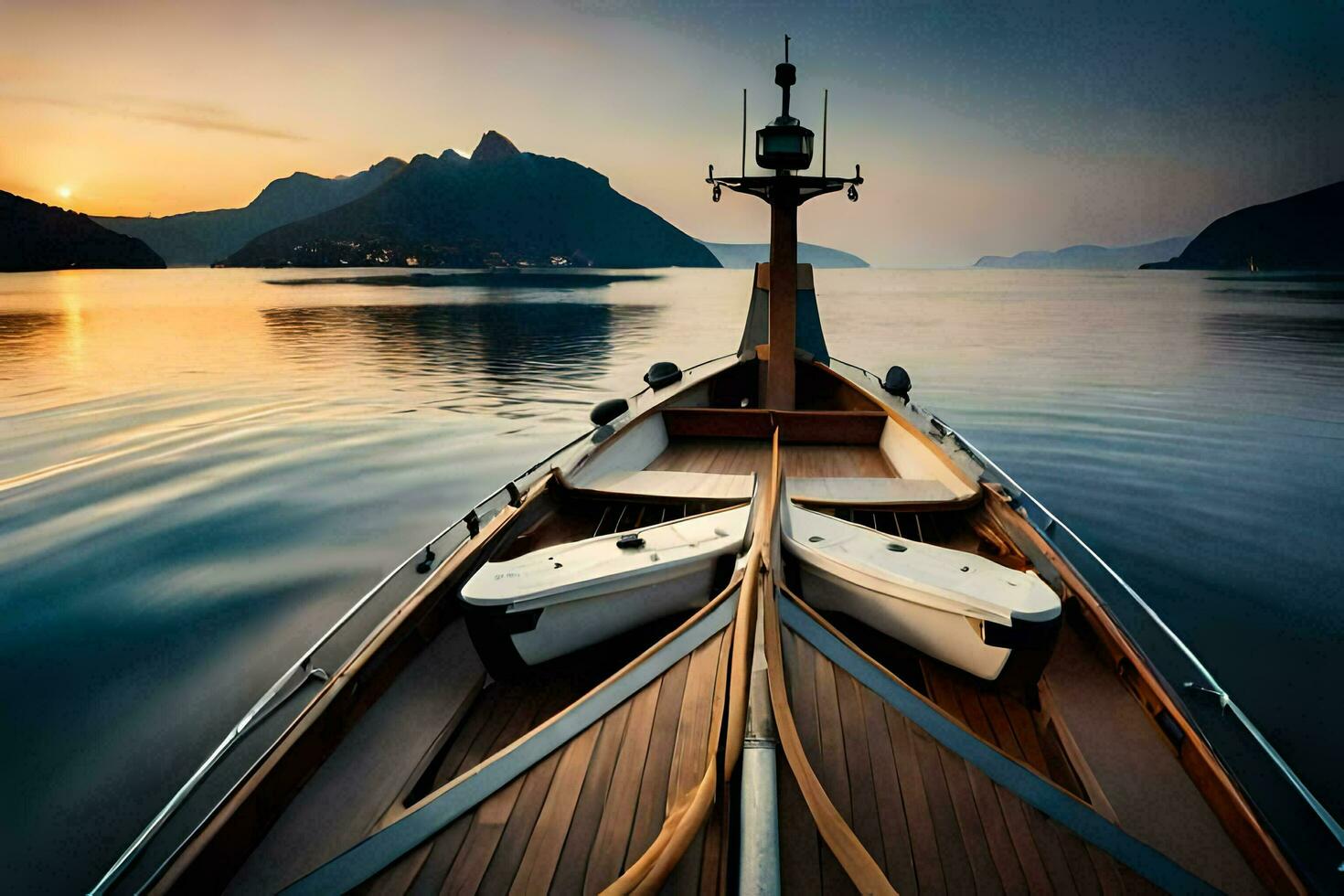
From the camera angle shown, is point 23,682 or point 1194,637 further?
point 1194,637

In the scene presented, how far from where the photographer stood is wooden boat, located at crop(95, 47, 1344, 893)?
2430 mm

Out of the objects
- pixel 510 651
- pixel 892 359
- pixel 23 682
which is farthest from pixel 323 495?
pixel 892 359

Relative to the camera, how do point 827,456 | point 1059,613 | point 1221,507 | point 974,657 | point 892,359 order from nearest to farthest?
point 1059,613 → point 974,657 → point 827,456 → point 1221,507 → point 892,359

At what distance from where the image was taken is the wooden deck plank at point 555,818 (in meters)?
2.39

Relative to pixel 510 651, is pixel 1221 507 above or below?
below

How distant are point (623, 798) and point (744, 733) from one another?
Result: 0.59 meters

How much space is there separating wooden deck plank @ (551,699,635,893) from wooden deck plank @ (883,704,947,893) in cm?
123

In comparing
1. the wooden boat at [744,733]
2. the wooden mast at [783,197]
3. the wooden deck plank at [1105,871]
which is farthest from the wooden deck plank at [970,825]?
the wooden mast at [783,197]

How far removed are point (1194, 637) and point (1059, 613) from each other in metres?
4.83

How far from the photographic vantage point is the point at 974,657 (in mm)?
4246

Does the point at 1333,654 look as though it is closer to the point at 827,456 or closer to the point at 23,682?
the point at 827,456

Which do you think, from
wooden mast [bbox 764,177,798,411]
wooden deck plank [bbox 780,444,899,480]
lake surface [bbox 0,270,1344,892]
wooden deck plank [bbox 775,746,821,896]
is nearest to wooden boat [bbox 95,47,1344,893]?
wooden deck plank [bbox 775,746,821,896]

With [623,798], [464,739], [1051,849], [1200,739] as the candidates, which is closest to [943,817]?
[1051,849]

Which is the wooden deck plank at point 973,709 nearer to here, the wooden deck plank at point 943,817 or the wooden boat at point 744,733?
the wooden boat at point 744,733
